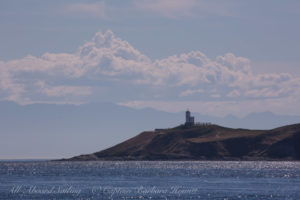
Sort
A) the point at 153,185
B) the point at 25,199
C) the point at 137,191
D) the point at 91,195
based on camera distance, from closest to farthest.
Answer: the point at 25,199, the point at 91,195, the point at 137,191, the point at 153,185

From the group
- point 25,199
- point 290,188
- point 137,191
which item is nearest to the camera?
point 25,199

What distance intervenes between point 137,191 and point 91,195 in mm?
10111

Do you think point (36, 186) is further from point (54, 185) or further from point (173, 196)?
point (173, 196)

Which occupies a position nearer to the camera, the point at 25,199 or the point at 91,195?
the point at 25,199

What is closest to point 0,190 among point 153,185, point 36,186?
point 36,186

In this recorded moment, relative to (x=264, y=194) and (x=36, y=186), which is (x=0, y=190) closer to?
(x=36, y=186)

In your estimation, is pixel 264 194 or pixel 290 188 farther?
pixel 290 188

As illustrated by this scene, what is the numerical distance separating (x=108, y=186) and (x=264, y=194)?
32453 millimetres

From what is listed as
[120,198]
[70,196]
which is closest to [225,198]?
[120,198]

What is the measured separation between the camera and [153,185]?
416 feet

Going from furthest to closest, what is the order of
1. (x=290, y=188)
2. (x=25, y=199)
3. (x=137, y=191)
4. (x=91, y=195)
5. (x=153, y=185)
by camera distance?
(x=153, y=185) → (x=290, y=188) → (x=137, y=191) → (x=91, y=195) → (x=25, y=199)

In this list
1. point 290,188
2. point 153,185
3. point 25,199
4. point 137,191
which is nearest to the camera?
point 25,199

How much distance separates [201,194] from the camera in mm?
103938

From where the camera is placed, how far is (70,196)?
101312 millimetres
